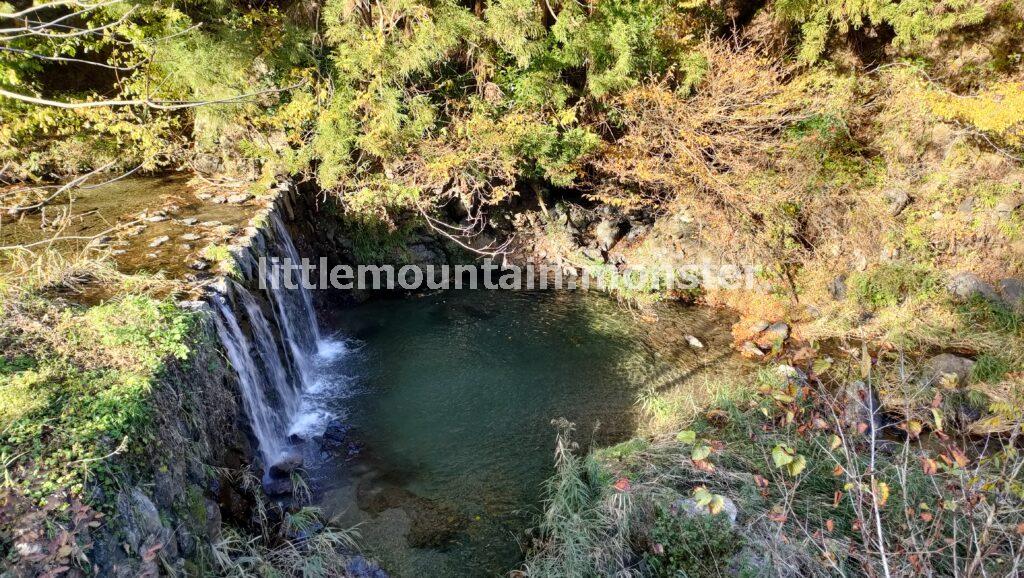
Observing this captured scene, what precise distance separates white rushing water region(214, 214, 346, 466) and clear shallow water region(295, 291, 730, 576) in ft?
0.40

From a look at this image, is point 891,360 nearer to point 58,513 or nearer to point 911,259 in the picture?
point 911,259

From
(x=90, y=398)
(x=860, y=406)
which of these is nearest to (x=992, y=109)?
(x=860, y=406)

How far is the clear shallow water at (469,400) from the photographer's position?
4934mm

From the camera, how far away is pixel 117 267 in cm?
541

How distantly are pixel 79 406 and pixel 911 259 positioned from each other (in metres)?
11.2

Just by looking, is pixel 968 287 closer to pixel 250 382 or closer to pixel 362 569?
pixel 362 569

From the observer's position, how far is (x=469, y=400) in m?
6.81

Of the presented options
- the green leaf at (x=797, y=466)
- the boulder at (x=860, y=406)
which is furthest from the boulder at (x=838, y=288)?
the green leaf at (x=797, y=466)

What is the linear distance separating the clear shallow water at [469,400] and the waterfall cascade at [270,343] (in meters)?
0.35

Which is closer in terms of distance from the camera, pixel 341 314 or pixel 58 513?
pixel 58 513

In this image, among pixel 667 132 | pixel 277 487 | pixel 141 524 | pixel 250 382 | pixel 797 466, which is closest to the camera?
pixel 797 466

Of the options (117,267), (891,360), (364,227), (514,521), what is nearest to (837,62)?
(891,360)

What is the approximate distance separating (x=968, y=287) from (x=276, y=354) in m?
10.4

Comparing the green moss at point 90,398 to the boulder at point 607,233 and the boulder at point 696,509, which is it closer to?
the boulder at point 696,509
